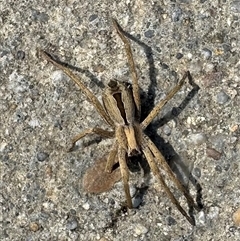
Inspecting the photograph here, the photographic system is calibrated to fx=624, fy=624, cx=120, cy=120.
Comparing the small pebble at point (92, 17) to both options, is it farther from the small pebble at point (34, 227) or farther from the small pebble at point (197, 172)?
the small pebble at point (34, 227)

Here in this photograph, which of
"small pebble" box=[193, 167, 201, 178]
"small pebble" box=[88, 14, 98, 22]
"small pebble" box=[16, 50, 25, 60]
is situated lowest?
"small pebble" box=[193, 167, 201, 178]

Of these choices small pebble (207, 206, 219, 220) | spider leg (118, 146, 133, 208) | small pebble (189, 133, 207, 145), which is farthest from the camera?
small pebble (189, 133, 207, 145)

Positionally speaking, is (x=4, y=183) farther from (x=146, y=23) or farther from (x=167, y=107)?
(x=146, y=23)

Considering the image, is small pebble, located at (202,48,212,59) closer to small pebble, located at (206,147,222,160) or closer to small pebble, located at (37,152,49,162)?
small pebble, located at (206,147,222,160)

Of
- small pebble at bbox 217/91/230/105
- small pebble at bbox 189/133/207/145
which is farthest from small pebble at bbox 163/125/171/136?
small pebble at bbox 217/91/230/105

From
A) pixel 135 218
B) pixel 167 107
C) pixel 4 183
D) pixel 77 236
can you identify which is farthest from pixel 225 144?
pixel 4 183

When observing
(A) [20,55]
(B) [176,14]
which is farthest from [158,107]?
(A) [20,55]

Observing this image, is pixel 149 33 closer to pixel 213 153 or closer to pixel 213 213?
pixel 213 153
